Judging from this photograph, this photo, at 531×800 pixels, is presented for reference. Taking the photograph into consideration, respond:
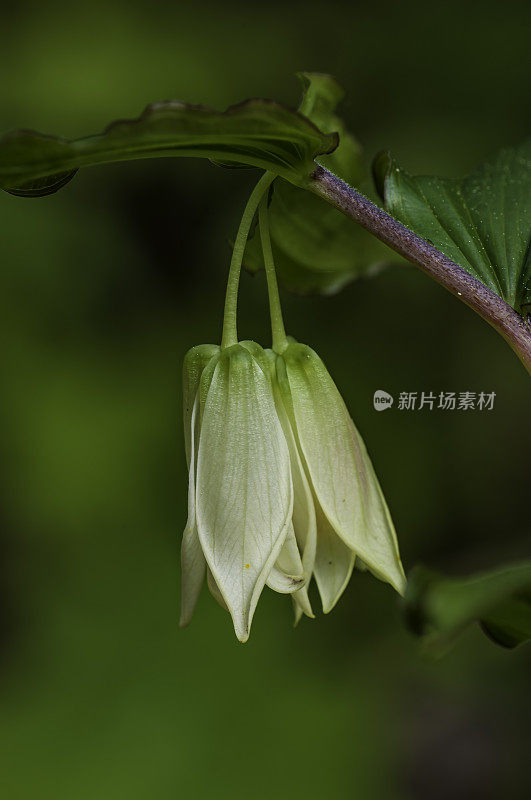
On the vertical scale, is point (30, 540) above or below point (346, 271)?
below

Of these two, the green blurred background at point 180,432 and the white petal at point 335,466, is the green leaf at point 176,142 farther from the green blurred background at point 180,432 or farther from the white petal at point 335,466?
the green blurred background at point 180,432

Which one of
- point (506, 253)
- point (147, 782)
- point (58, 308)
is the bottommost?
point (147, 782)

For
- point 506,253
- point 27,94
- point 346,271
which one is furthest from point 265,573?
point 27,94

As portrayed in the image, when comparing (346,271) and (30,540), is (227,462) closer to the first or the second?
(346,271)

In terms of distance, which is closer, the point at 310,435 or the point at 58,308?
the point at 310,435

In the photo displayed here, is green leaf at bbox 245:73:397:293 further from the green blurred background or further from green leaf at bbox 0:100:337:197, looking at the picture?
the green blurred background

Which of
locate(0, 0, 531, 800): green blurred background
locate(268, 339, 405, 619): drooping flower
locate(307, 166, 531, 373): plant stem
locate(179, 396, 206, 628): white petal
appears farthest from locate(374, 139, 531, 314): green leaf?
locate(0, 0, 531, 800): green blurred background
